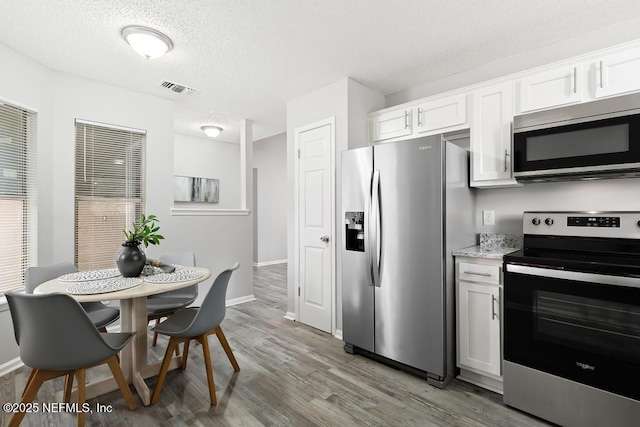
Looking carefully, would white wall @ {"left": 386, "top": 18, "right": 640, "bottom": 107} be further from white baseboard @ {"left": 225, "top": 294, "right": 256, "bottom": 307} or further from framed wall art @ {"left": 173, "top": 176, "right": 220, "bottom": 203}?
framed wall art @ {"left": 173, "top": 176, "right": 220, "bottom": 203}

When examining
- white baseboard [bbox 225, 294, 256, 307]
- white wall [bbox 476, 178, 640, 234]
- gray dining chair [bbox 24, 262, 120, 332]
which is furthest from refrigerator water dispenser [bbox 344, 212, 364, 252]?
white baseboard [bbox 225, 294, 256, 307]

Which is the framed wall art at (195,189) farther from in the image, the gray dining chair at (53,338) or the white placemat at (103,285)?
the gray dining chair at (53,338)

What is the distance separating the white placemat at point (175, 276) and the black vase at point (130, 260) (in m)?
0.11

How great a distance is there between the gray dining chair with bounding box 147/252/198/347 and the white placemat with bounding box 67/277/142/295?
44 cm

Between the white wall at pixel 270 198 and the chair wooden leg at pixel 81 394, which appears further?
the white wall at pixel 270 198

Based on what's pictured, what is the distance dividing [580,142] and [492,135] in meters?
0.58

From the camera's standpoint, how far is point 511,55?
2729mm

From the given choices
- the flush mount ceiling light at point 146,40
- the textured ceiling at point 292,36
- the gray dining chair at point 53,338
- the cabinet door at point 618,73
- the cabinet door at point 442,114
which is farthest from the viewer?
the cabinet door at point 442,114

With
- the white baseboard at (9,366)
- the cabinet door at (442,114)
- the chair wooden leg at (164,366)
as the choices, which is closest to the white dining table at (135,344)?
the chair wooden leg at (164,366)

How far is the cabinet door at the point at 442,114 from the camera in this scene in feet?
8.70

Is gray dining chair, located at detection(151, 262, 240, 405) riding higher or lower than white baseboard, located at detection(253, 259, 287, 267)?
higher

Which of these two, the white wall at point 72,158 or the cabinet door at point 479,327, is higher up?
the white wall at point 72,158

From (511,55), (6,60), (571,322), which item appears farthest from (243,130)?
(571,322)

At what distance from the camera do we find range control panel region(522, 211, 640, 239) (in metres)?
2.01
